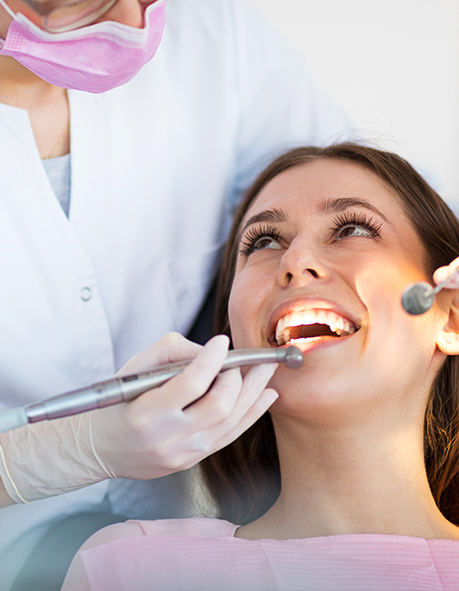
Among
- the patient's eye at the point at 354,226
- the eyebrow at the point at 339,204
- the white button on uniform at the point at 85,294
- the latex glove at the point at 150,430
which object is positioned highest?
the eyebrow at the point at 339,204

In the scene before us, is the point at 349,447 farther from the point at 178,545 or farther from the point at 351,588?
the point at 178,545

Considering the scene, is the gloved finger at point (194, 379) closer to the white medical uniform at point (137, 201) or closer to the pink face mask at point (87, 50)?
the white medical uniform at point (137, 201)

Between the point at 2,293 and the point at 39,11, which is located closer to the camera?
the point at 39,11

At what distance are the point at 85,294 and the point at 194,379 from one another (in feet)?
1.77

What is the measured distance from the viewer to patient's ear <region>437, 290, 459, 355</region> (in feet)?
4.05

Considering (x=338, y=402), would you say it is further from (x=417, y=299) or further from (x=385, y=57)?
(x=385, y=57)

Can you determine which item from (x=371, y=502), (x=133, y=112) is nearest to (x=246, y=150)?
(x=133, y=112)

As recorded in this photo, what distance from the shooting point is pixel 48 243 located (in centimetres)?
133

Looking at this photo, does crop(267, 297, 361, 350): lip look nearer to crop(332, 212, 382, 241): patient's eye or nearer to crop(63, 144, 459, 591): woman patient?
crop(63, 144, 459, 591): woman patient

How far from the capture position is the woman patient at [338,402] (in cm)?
109

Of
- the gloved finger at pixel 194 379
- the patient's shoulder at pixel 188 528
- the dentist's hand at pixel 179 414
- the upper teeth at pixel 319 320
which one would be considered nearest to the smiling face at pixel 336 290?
the upper teeth at pixel 319 320

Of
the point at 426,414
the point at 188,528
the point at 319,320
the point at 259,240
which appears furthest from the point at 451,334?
the point at 188,528

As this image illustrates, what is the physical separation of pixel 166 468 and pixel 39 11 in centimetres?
90

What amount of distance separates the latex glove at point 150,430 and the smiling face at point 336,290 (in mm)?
118
